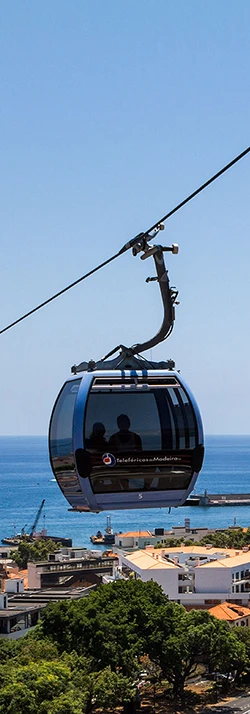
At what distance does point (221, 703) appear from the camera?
2716 cm

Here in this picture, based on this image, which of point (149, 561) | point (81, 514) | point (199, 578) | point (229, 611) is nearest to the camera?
point (229, 611)

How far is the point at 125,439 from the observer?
7.11 meters

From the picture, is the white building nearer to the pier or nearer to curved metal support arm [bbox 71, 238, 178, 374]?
curved metal support arm [bbox 71, 238, 178, 374]

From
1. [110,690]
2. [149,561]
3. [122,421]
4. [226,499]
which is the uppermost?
[226,499]

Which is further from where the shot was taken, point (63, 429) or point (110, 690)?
point (110, 690)

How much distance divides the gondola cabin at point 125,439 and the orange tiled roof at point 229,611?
87.4 feet

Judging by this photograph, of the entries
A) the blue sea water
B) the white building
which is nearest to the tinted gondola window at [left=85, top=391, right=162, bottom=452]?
the white building

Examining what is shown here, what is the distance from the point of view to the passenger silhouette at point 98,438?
6996mm

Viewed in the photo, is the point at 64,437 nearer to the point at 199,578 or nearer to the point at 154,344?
the point at 154,344

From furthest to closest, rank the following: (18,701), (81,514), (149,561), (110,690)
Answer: (81,514) → (149,561) → (110,690) → (18,701)

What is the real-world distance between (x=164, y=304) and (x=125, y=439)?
3.14 feet

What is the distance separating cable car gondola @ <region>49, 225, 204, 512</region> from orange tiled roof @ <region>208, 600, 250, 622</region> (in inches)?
1049

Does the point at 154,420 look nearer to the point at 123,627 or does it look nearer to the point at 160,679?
the point at 123,627

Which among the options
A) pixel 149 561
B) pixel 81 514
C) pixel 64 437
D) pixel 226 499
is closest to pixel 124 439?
pixel 64 437
